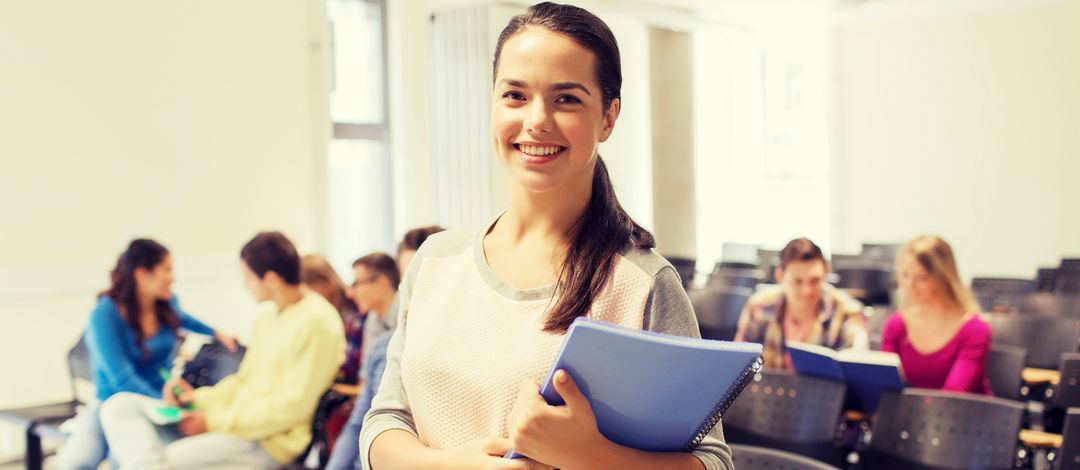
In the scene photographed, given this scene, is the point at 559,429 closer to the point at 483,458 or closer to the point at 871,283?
the point at 483,458

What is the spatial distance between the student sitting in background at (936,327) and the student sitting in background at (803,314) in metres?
0.18

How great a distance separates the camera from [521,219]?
1.25 m

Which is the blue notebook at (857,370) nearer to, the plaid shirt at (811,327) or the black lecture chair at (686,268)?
the plaid shirt at (811,327)

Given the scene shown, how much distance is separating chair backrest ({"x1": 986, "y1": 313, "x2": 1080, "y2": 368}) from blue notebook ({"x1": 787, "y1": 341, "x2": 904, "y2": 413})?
187cm

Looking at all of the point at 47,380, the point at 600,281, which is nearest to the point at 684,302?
the point at 600,281

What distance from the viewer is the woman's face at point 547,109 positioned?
1144 mm

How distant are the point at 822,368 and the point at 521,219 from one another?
2.52 m

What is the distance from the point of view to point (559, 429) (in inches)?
41.8

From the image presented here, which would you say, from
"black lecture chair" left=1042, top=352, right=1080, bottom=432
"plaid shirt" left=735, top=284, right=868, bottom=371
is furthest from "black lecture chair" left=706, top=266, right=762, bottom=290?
"black lecture chair" left=1042, top=352, right=1080, bottom=432

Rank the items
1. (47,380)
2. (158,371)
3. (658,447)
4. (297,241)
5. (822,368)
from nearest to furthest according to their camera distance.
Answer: (658,447), (822,368), (158,371), (47,380), (297,241)

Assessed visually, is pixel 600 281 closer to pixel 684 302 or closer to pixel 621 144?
pixel 684 302

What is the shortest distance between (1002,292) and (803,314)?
3.33 metres

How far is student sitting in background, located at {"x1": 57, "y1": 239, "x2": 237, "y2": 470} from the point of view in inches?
168

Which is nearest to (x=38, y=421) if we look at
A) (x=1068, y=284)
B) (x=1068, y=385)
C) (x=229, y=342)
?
(x=229, y=342)
